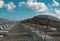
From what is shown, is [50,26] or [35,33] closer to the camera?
[35,33]

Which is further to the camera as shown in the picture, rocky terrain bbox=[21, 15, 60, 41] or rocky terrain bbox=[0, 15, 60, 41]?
rocky terrain bbox=[21, 15, 60, 41]

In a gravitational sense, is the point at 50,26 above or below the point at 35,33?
below

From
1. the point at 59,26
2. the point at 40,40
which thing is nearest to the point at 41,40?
the point at 40,40

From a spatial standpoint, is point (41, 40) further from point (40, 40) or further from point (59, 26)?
point (59, 26)

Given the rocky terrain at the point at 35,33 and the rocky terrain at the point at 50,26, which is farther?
the rocky terrain at the point at 50,26

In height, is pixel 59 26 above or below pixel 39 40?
below

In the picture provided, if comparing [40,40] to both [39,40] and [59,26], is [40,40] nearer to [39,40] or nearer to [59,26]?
[39,40]

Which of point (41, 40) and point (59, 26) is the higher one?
point (41, 40)

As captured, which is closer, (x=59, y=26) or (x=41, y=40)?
(x=41, y=40)
